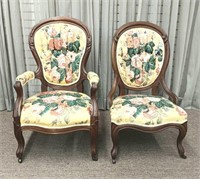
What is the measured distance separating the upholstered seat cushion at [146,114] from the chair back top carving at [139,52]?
12.7 inches

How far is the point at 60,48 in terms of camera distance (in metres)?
1.98

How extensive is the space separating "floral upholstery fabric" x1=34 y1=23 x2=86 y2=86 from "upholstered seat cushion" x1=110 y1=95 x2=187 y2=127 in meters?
0.51

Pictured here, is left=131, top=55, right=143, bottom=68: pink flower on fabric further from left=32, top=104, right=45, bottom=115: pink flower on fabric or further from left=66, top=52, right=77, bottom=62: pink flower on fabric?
left=32, top=104, right=45, bottom=115: pink flower on fabric

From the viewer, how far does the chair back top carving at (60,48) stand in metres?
1.97

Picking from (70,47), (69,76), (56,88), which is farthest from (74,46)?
(56,88)

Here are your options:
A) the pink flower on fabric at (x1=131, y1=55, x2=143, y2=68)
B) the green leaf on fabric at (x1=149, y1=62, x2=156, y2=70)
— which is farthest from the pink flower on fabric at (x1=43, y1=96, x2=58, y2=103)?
the green leaf on fabric at (x1=149, y1=62, x2=156, y2=70)

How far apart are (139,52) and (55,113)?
2.78ft

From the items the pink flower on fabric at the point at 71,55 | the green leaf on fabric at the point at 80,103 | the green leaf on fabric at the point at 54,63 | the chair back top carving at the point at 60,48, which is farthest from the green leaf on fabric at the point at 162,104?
the green leaf on fabric at the point at 54,63

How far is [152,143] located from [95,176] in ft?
2.00

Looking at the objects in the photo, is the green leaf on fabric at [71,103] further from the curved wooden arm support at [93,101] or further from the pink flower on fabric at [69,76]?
the pink flower on fabric at [69,76]

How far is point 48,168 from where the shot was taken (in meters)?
1.71

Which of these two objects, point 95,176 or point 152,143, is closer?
point 95,176

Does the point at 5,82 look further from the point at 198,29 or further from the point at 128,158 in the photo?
the point at 198,29

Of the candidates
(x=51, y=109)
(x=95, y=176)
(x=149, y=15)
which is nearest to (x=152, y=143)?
(x=95, y=176)
